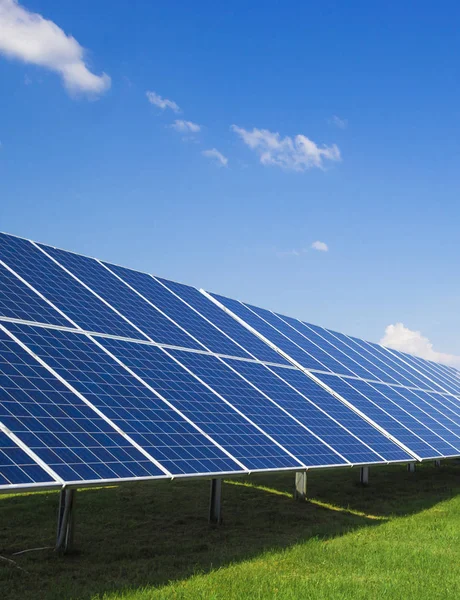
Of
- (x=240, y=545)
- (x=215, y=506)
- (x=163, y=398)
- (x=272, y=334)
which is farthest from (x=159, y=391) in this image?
(x=272, y=334)

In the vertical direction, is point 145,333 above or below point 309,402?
above

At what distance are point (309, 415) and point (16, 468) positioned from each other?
11.7 m

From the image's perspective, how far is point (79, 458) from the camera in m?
12.3

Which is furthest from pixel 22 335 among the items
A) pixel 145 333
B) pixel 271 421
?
pixel 271 421

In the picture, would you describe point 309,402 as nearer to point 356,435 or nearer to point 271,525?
point 356,435

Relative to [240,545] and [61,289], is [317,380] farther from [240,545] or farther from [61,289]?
[61,289]

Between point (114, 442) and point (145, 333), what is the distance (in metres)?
6.97

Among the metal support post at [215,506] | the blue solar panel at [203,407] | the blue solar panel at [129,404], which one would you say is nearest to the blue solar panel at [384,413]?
the metal support post at [215,506]

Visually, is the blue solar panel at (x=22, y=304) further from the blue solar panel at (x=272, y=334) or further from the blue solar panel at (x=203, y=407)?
the blue solar panel at (x=272, y=334)

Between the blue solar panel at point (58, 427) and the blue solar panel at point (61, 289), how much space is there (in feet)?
13.5

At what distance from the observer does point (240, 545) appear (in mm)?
17641

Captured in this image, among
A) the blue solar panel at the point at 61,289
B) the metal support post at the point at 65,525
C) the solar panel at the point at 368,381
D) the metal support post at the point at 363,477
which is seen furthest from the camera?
the metal support post at the point at 363,477

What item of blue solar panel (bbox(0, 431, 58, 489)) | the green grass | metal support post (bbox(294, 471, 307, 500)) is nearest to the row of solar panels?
blue solar panel (bbox(0, 431, 58, 489))

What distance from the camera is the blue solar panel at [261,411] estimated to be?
18328mm
